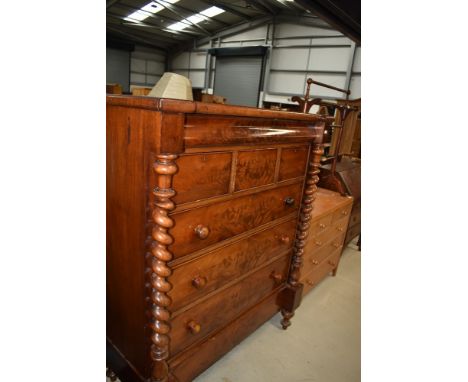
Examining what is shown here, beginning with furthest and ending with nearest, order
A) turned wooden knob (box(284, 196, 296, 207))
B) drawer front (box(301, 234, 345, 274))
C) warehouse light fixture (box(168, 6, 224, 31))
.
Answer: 1. warehouse light fixture (box(168, 6, 224, 31))
2. drawer front (box(301, 234, 345, 274))
3. turned wooden knob (box(284, 196, 296, 207))

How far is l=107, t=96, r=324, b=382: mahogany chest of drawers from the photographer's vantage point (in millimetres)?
909

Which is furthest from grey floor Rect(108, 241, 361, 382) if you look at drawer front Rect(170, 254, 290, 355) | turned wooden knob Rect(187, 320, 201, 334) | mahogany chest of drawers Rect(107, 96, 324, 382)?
turned wooden knob Rect(187, 320, 201, 334)

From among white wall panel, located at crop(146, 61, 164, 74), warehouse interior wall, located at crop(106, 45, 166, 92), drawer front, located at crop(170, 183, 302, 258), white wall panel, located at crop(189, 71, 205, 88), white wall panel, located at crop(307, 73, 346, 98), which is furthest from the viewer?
white wall panel, located at crop(146, 61, 164, 74)

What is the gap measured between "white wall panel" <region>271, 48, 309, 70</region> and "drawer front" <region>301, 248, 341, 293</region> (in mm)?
7219

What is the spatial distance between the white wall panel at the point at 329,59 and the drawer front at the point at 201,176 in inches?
303

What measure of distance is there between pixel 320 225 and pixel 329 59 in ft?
23.4

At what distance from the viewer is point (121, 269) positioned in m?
1.15

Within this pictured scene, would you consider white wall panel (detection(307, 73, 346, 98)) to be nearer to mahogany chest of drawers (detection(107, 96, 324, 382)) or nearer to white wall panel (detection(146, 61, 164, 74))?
mahogany chest of drawers (detection(107, 96, 324, 382))

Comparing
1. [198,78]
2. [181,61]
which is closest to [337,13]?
[198,78]

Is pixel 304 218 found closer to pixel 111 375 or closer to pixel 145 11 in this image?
pixel 111 375

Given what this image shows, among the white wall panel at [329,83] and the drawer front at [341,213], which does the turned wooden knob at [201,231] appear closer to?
the drawer front at [341,213]
